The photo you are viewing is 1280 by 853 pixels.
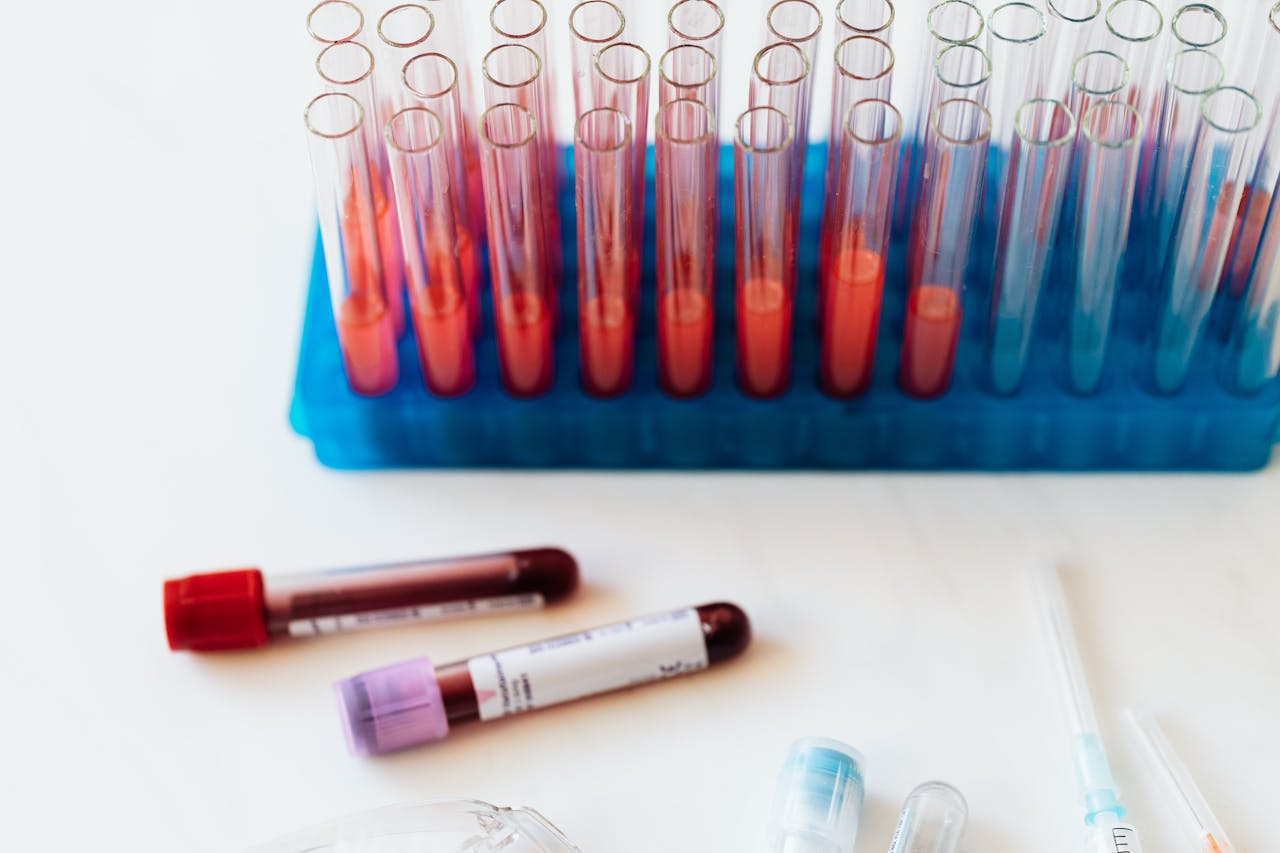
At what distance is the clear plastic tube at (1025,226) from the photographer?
97cm

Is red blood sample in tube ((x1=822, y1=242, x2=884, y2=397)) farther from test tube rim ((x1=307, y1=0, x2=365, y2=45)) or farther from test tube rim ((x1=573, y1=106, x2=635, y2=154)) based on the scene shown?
test tube rim ((x1=307, y1=0, x2=365, y2=45))

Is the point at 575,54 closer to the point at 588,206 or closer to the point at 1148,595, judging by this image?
the point at 588,206

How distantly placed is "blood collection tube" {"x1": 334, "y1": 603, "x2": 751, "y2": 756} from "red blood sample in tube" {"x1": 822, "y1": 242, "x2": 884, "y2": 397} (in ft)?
0.54

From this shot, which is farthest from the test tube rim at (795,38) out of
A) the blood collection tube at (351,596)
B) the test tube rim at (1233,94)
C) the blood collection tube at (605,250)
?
the blood collection tube at (351,596)

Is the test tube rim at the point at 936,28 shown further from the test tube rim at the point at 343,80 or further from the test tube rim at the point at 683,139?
the test tube rim at the point at 343,80

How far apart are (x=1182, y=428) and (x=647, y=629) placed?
357 mm

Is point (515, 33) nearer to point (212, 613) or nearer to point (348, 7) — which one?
point (348, 7)

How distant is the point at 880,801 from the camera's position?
3.09ft

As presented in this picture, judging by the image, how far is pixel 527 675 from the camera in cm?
97

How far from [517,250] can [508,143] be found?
7 cm

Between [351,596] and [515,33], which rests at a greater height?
[515,33]

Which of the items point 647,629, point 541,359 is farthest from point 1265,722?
point 541,359

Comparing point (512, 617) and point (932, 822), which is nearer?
point (932, 822)

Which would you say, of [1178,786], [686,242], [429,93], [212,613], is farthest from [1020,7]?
[212,613]
